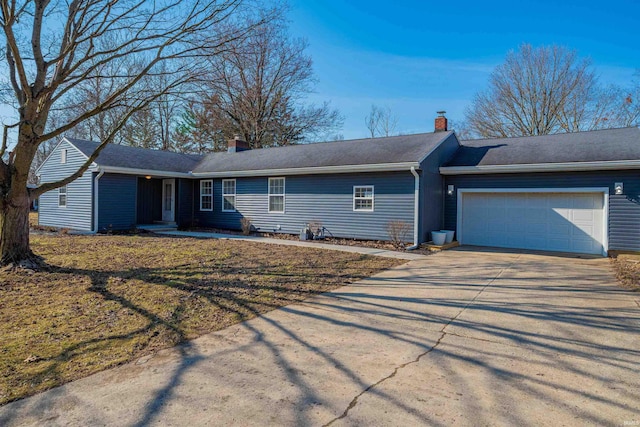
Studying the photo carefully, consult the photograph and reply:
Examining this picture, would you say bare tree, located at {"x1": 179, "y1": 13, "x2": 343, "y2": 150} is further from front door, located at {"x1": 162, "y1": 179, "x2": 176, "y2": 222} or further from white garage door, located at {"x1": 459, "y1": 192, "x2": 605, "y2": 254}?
white garage door, located at {"x1": 459, "y1": 192, "x2": 605, "y2": 254}

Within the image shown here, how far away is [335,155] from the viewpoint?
1404cm

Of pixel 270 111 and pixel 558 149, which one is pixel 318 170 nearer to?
pixel 558 149

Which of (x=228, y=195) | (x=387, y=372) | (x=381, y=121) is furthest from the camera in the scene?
(x=381, y=121)

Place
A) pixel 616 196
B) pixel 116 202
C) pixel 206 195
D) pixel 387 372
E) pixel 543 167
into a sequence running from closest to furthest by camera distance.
A: pixel 387 372
pixel 616 196
pixel 543 167
pixel 116 202
pixel 206 195

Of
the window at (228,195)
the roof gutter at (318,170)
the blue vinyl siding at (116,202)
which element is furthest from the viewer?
the window at (228,195)

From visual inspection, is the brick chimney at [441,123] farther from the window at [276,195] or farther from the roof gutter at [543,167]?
the window at [276,195]

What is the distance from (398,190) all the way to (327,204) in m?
2.66

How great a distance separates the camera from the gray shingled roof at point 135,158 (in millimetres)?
14820

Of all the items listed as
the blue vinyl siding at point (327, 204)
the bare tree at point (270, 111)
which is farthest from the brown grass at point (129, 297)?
the bare tree at point (270, 111)

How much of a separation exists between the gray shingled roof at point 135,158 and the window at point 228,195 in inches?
83.0

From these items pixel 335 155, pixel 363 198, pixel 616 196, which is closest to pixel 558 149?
pixel 616 196

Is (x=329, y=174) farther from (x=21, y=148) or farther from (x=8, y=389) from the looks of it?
(x=8, y=389)

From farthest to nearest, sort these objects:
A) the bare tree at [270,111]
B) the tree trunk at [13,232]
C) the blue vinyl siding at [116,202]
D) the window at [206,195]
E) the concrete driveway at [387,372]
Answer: the bare tree at [270,111] < the window at [206,195] < the blue vinyl siding at [116,202] < the tree trunk at [13,232] < the concrete driveway at [387,372]

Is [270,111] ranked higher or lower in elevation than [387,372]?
higher
